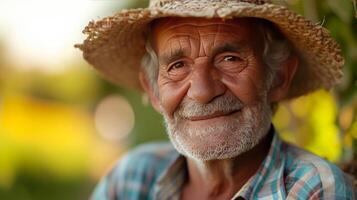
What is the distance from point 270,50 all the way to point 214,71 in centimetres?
38

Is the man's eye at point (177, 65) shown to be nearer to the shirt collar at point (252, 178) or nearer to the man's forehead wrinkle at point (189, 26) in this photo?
the man's forehead wrinkle at point (189, 26)

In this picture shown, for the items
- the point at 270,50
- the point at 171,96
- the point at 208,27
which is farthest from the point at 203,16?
the point at 270,50

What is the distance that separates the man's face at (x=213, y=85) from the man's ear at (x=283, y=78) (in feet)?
0.56

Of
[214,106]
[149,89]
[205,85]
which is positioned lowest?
[149,89]

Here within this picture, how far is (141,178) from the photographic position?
3.53m

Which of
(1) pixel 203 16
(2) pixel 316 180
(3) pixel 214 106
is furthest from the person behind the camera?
(3) pixel 214 106

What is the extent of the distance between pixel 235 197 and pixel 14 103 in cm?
1195

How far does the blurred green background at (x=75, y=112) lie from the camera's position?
3.38 m

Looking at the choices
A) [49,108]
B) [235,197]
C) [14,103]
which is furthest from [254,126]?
[49,108]

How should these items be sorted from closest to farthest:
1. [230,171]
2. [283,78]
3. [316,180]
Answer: [316,180], [230,171], [283,78]

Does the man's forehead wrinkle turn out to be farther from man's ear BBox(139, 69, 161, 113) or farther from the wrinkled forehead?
man's ear BBox(139, 69, 161, 113)

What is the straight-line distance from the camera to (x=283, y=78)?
125 inches

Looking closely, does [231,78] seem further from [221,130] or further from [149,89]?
[149,89]

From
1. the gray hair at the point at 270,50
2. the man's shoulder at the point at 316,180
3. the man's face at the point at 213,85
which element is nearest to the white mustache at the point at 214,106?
the man's face at the point at 213,85
